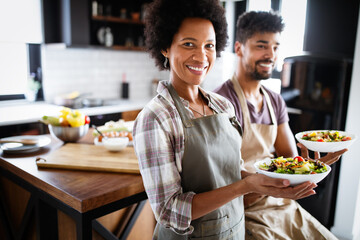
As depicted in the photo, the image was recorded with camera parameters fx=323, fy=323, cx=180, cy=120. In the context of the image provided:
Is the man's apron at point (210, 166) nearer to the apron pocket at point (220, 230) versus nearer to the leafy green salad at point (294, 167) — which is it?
the apron pocket at point (220, 230)

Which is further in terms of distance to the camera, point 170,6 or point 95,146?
point 95,146

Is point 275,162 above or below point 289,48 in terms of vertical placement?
below

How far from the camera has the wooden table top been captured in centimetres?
133

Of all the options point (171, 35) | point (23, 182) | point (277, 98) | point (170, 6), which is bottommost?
point (23, 182)

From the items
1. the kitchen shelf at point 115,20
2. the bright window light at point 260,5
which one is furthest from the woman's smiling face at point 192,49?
the kitchen shelf at point 115,20

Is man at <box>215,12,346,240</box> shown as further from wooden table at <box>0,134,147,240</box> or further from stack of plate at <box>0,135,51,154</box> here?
stack of plate at <box>0,135,51,154</box>

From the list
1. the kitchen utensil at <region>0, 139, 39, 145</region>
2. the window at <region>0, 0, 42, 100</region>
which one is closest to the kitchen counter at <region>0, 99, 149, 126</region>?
the window at <region>0, 0, 42, 100</region>

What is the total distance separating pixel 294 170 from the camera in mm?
1100

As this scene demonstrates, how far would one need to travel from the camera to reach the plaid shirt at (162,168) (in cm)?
107

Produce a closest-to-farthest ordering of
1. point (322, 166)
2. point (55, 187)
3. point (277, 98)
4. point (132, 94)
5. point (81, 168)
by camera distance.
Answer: point (322, 166), point (55, 187), point (81, 168), point (277, 98), point (132, 94)

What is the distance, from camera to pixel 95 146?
203 cm

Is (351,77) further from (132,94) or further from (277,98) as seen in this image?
(132,94)

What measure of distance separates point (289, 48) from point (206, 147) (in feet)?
8.08

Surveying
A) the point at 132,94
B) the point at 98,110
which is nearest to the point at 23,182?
the point at 98,110
